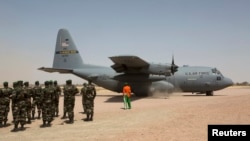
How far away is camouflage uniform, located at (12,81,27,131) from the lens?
40.5 ft

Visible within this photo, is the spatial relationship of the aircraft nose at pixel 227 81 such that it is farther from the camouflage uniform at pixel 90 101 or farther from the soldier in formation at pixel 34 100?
the camouflage uniform at pixel 90 101

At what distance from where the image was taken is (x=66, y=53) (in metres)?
35.3

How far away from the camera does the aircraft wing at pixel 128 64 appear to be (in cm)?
2722

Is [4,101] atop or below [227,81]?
below

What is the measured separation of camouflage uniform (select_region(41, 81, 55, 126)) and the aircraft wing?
13.6 meters

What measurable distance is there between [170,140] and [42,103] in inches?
284

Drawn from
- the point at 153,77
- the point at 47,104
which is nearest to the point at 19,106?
the point at 47,104

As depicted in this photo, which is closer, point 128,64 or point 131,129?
point 131,129

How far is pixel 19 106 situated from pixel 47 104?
1377 mm

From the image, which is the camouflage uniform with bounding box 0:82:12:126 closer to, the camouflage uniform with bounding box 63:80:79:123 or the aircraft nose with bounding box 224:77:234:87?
the camouflage uniform with bounding box 63:80:79:123

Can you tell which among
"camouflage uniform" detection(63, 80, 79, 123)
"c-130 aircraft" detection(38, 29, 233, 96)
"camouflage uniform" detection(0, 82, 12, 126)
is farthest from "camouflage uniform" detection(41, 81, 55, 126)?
"c-130 aircraft" detection(38, 29, 233, 96)

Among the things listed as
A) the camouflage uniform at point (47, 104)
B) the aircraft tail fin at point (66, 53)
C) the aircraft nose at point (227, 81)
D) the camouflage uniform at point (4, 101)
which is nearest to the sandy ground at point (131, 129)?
the camouflage uniform at point (47, 104)

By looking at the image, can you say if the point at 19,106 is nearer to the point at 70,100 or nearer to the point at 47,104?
the point at 47,104

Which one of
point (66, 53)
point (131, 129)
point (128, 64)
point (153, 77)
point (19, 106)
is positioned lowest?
point (131, 129)
